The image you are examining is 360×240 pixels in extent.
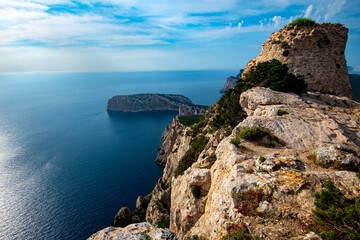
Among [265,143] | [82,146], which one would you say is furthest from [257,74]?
[82,146]

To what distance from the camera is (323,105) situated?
816 inches

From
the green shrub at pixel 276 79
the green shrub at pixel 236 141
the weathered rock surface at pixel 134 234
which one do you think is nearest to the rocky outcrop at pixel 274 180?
the green shrub at pixel 236 141

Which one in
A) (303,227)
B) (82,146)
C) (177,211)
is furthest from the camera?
(82,146)

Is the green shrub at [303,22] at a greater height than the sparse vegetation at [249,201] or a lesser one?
greater

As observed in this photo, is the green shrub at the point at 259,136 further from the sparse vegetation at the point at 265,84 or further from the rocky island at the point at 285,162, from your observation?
the sparse vegetation at the point at 265,84

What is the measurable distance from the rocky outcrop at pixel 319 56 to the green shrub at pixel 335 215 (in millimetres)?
25581

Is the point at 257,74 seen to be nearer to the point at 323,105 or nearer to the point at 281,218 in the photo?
the point at 323,105

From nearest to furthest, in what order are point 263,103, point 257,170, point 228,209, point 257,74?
point 228,209 → point 257,170 → point 263,103 → point 257,74

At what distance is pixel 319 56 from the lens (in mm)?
28422

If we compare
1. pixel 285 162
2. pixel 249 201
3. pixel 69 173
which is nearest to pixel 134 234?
pixel 249 201

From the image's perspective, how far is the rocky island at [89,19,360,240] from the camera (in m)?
7.70

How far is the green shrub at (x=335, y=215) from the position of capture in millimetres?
6445

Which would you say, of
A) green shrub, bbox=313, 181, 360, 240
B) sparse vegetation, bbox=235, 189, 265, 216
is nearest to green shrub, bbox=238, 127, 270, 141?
sparse vegetation, bbox=235, 189, 265, 216

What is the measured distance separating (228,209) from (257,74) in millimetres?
25233
